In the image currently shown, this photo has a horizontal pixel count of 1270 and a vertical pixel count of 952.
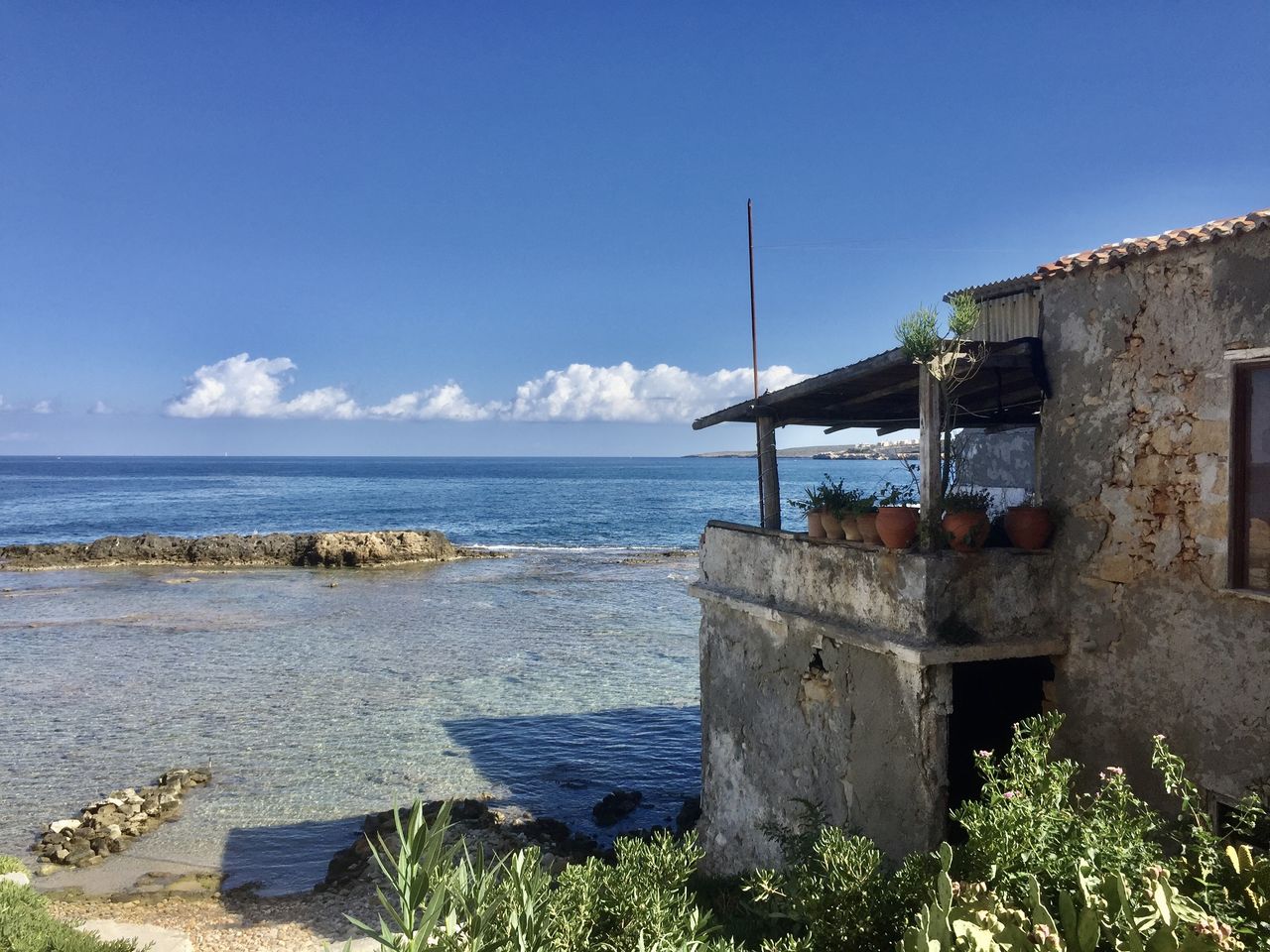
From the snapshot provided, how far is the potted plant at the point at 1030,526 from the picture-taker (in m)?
7.23

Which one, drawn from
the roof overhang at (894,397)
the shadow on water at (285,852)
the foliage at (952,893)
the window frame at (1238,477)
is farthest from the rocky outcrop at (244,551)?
the window frame at (1238,477)

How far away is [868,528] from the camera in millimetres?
7832

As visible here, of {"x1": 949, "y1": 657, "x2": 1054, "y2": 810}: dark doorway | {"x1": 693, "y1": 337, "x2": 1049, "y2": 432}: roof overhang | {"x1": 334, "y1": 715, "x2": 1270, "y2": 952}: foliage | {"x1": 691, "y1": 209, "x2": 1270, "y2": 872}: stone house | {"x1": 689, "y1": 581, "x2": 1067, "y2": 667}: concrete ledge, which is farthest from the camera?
{"x1": 949, "y1": 657, "x2": 1054, "y2": 810}: dark doorway

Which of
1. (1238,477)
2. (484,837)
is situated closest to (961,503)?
(1238,477)

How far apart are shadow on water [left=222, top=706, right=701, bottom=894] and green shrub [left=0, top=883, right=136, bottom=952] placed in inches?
145

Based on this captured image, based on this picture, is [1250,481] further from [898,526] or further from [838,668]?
[838,668]

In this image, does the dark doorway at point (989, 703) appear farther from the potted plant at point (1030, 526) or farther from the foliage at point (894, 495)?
the foliage at point (894, 495)

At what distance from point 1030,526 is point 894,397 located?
3.27m

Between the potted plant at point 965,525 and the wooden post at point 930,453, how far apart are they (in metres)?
0.10

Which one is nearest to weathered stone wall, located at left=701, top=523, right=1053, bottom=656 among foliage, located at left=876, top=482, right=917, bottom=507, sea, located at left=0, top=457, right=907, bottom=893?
foliage, located at left=876, top=482, right=917, bottom=507

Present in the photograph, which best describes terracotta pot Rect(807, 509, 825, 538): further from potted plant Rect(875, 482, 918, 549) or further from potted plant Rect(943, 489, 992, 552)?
potted plant Rect(943, 489, 992, 552)

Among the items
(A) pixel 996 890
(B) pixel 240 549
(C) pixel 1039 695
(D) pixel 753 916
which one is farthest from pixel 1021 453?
(B) pixel 240 549

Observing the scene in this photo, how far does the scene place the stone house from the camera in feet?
19.7

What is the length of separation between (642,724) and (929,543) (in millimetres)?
12523
